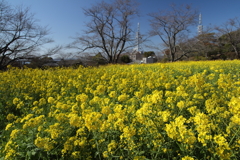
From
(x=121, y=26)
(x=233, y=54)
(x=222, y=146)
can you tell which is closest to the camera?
(x=222, y=146)

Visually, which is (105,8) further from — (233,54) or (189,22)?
(233,54)

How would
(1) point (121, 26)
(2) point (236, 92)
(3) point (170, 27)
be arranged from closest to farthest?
(2) point (236, 92) < (1) point (121, 26) < (3) point (170, 27)

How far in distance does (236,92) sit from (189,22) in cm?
2048

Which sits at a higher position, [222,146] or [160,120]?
[160,120]

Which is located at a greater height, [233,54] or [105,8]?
[105,8]

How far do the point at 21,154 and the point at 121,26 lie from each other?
19.3 metres

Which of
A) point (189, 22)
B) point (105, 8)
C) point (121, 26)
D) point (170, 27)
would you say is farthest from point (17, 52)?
point (189, 22)

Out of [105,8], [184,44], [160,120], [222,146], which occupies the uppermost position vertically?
[105,8]

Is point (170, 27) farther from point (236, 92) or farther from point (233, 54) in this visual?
point (236, 92)

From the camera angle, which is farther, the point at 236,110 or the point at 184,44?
the point at 184,44

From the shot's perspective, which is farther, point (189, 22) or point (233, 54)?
point (233, 54)

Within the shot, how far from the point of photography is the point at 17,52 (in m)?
11.6

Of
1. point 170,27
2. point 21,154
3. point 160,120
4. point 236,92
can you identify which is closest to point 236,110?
point 160,120

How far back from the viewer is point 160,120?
152 centimetres
